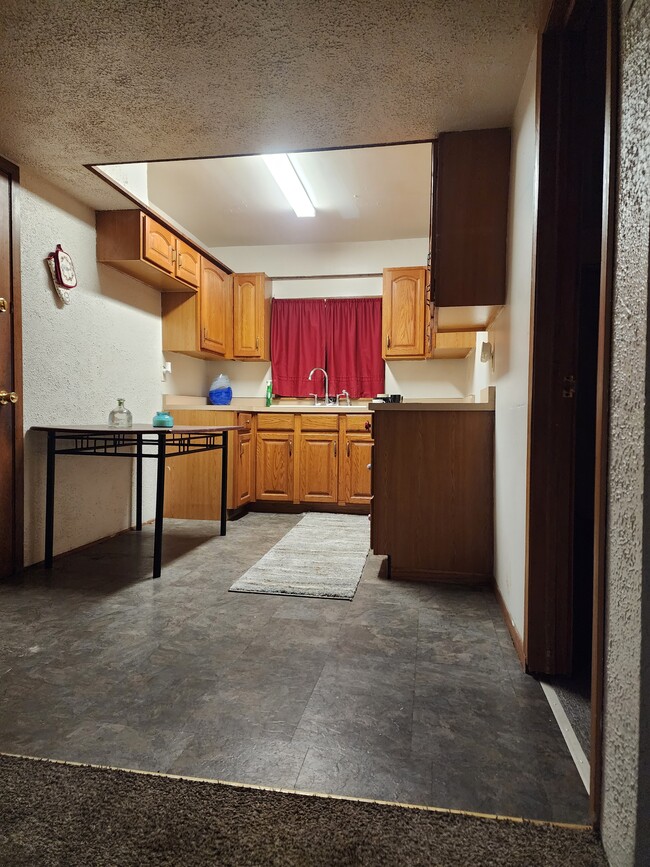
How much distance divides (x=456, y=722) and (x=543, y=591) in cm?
52

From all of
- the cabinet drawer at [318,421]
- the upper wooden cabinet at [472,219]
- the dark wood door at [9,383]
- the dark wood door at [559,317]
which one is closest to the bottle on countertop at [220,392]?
the cabinet drawer at [318,421]

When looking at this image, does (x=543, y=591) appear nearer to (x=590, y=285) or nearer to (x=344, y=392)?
(x=590, y=285)

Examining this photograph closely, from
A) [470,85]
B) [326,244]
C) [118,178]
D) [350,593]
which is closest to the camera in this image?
[470,85]

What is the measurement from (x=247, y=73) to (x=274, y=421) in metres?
2.95

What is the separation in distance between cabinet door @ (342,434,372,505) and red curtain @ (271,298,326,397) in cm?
93

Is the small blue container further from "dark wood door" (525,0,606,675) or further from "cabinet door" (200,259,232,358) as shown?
"dark wood door" (525,0,606,675)

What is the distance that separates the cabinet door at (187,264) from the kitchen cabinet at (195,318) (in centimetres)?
9

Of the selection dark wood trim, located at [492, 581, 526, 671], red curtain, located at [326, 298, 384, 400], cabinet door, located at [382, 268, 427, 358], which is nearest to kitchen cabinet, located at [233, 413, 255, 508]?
red curtain, located at [326, 298, 384, 400]

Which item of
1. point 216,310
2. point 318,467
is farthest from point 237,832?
point 216,310

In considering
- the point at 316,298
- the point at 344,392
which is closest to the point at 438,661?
the point at 344,392

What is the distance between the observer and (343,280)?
5.20 meters

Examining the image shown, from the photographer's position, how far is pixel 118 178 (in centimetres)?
314

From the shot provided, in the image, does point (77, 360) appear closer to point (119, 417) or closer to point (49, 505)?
point (119, 417)

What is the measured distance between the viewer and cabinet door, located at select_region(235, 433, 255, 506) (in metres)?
4.28
